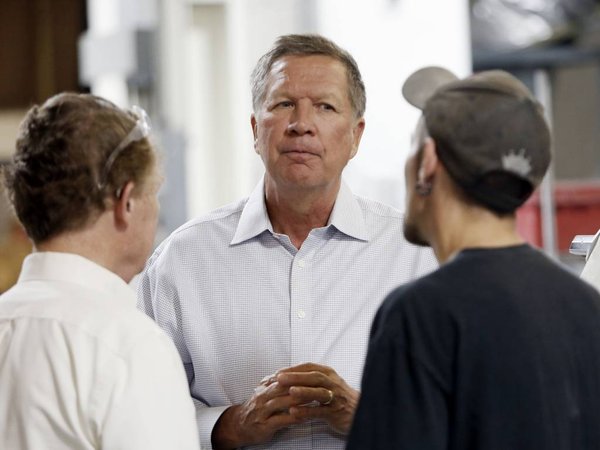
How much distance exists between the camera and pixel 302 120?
2250 millimetres

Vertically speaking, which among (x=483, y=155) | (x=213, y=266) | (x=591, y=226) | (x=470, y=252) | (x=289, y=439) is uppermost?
(x=483, y=155)

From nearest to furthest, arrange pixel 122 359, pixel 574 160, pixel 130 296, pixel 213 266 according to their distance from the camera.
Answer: pixel 122 359
pixel 130 296
pixel 213 266
pixel 574 160

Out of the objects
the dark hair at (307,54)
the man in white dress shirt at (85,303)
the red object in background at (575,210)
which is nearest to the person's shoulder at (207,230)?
the dark hair at (307,54)

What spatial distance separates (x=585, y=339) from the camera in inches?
A: 57.0

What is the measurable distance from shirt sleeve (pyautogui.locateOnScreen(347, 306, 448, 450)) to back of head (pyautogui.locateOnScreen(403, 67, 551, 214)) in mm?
214

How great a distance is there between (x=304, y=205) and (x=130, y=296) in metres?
0.68

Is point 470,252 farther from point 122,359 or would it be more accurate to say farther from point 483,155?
point 122,359

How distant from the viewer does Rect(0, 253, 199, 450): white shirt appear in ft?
5.08

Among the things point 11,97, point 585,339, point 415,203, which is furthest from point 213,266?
point 11,97

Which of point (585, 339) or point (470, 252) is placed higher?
point (470, 252)

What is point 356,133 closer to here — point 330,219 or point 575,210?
point 330,219

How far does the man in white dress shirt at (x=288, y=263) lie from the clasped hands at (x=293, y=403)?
5cm

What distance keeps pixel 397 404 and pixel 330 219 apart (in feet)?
3.04

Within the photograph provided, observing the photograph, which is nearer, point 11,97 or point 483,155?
point 483,155
